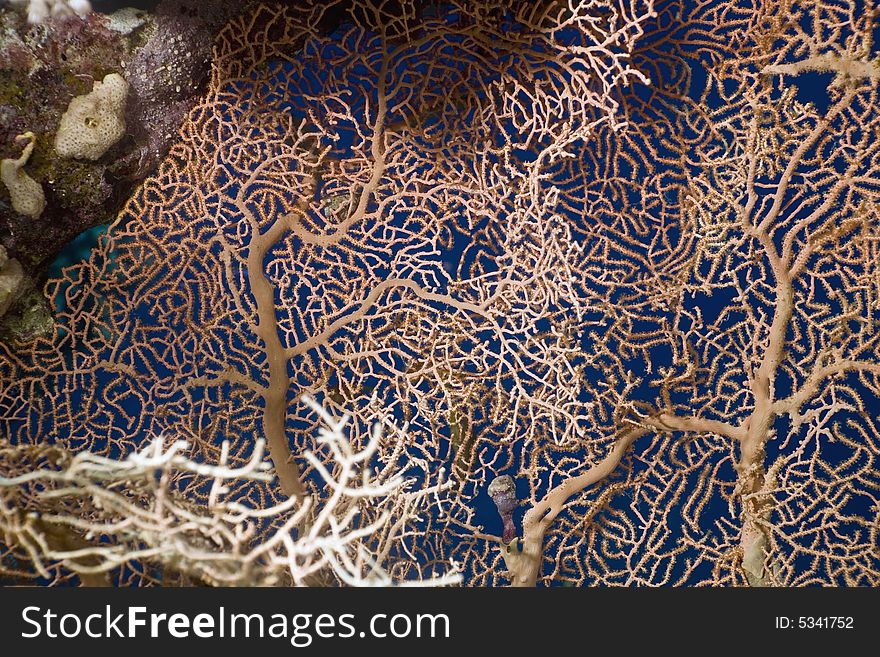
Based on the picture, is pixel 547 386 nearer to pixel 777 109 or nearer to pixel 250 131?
pixel 777 109

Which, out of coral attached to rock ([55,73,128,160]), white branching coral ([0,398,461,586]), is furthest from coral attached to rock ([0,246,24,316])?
white branching coral ([0,398,461,586])

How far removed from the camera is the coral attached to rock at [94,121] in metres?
2.77

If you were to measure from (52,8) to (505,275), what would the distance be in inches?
93.8

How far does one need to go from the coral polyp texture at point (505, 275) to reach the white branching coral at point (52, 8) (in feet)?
1.95

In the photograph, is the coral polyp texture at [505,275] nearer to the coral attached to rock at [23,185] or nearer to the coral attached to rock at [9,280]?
the coral attached to rock at [9,280]

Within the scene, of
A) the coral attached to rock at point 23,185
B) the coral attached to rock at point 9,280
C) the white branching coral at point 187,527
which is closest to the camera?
the white branching coral at point 187,527

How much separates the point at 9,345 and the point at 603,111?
3.21 metres

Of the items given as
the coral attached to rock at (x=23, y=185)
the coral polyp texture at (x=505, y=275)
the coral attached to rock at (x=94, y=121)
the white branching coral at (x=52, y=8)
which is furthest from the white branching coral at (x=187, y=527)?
the white branching coral at (x=52, y=8)

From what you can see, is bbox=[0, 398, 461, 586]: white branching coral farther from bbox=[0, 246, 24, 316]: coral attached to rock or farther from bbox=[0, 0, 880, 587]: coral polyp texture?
bbox=[0, 246, 24, 316]: coral attached to rock

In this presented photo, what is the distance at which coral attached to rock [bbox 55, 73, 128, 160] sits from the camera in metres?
2.77

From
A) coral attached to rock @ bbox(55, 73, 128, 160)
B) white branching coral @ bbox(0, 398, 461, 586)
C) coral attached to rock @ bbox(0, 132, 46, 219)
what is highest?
coral attached to rock @ bbox(55, 73, 128, 160)

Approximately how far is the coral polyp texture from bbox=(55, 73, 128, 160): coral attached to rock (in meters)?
0.32

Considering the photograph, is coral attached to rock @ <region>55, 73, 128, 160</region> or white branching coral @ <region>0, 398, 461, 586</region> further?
coral attached to rock @ <region>55, 73, 128, 160</region>

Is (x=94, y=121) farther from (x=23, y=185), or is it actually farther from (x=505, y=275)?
(x=505, y=275)
